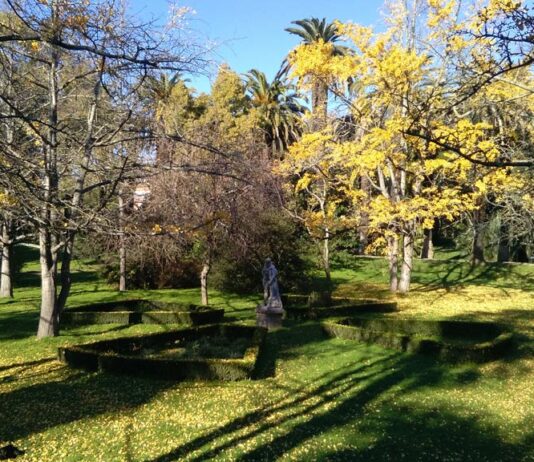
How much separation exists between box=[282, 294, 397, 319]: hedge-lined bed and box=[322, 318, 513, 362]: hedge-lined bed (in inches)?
70.5

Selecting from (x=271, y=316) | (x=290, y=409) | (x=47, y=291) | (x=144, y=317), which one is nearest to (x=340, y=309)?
(x=271, y=316)

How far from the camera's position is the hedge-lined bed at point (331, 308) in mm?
16078

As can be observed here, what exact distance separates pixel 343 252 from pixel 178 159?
1679 cm

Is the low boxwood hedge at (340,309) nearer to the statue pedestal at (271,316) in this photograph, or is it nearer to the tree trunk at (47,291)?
the statue pedestal at (271,316)

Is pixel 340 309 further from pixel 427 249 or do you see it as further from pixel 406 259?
pixel 427 249

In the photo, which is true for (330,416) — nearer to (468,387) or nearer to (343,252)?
(468,387)

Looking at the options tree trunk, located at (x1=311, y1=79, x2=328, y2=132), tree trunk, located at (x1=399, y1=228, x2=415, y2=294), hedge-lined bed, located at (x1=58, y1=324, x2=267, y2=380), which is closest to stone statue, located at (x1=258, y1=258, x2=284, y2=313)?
hedge-lined bed, located at (x1=58, y1=324, x2=267, y2=380)

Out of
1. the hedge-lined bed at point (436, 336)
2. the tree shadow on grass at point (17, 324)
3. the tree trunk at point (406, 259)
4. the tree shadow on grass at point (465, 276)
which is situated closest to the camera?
the hedge-lined bed at point (436, 336)

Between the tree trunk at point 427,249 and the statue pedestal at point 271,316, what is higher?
the tree trunk at point 427,249

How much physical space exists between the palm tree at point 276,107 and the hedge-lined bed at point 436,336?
20.8m

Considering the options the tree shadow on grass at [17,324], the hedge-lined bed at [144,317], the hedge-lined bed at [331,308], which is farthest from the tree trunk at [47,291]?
the hedge-lined bed at [331,308]

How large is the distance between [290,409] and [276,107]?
90.6ft

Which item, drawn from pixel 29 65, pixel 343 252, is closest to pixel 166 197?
pixel 29 65

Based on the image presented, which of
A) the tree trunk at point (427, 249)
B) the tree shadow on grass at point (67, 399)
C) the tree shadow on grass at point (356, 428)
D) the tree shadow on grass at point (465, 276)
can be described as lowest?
the tree shadow on grass at point (356, 428)
